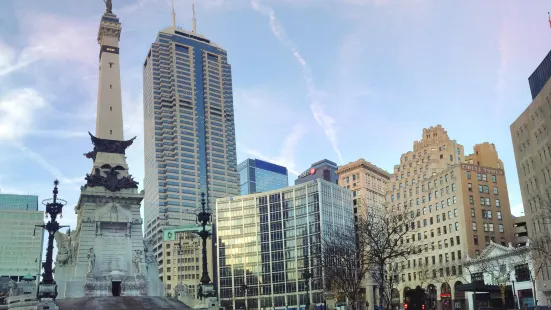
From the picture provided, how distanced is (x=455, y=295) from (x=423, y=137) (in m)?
40.1

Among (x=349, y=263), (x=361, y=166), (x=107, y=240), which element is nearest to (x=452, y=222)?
(x=349, y=263)

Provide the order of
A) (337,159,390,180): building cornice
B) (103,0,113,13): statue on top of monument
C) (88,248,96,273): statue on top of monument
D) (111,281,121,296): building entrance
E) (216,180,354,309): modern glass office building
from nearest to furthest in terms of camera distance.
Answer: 1. (88,248,96,273): statue on top of monument
2. (111,281,121,296): building entrance
3. (103,0,113,13): statue on top of monument
4. (216,180,354,309): modern glass office building
5. (337,159,390,180): building cornice

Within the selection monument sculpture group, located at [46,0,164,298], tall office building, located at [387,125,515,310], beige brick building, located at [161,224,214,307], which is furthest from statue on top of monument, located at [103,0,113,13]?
beige brick building, located at [161,224,214,307]

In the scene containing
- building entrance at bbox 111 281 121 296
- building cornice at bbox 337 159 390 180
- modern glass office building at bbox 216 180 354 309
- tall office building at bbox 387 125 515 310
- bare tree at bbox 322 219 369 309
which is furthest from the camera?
building cornice at bbox 337 159 390 180

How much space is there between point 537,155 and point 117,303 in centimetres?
4717

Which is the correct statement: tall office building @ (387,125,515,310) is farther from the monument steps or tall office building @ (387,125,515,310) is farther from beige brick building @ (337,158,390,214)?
beige brick building @ (337,158,390,214)

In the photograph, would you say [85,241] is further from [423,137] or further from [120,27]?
[423,137]

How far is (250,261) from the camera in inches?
5221

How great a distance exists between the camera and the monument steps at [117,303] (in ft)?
148

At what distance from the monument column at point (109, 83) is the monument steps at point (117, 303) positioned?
73.6 ft

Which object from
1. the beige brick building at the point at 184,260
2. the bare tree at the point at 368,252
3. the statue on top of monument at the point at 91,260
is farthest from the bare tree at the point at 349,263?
the beige brick building at the point at 184,260

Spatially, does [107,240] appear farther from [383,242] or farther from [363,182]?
[363,182]

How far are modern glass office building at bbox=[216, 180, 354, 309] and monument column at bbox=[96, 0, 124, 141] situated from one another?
6437 cm

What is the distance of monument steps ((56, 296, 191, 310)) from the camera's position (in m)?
45.1
